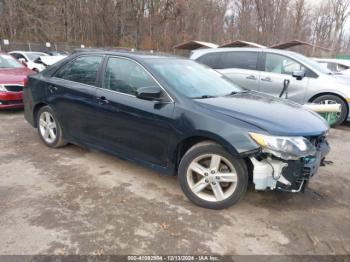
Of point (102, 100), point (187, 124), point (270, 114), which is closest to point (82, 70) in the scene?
point (102, 100)

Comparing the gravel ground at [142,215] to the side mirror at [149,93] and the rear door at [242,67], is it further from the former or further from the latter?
the rear door at [242,67]

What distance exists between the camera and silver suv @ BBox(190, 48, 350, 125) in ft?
23.3

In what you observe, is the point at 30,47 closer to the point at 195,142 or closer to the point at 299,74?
the point at 299,74

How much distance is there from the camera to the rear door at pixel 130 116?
359 centimetres

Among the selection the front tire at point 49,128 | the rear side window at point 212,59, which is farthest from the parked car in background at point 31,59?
the front tire at point 49,128

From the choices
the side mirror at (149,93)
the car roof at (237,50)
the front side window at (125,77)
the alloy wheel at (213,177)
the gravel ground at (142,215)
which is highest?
the car roof at (237,50)

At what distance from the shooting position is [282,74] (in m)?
7.43

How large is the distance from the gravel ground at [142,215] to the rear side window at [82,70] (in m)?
1.18

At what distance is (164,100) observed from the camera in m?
3.57

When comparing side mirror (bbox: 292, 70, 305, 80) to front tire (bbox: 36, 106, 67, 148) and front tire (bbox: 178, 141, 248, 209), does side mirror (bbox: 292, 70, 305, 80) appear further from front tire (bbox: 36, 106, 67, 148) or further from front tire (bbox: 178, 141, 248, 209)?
front tire (bbox: 36, 106, 67, 148)

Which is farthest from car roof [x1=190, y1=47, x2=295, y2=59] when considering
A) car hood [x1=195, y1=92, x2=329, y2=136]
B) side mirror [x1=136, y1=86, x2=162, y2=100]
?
side mirror [x1=136, y1=86, x2=162, y2=100]

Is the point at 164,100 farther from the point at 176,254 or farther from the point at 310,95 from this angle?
the point at 310,95

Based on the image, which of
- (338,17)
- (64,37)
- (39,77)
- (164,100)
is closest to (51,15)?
(64,37)

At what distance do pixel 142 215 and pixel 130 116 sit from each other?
1.20 meters
